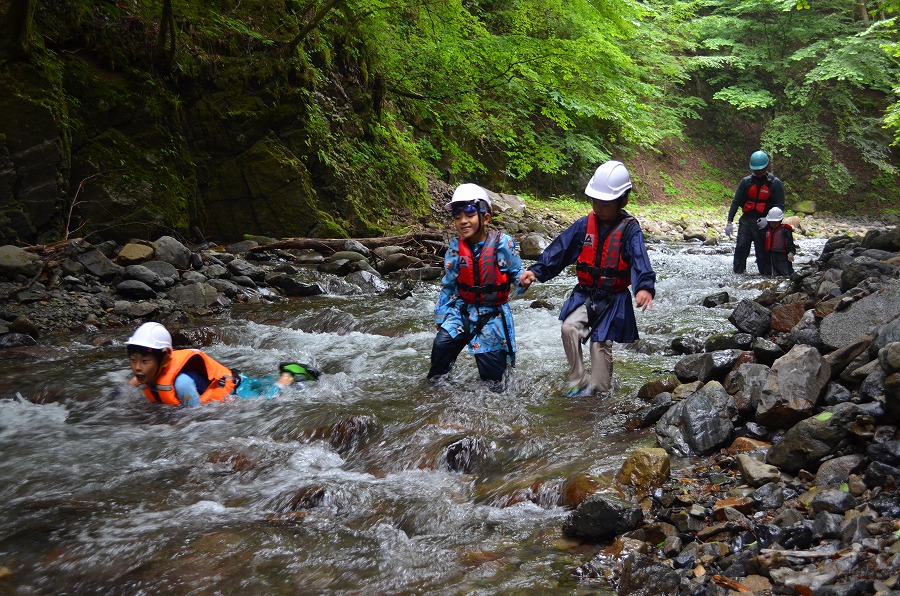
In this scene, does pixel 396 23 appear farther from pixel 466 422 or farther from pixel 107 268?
pixel 466 422

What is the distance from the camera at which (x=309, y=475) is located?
400cm

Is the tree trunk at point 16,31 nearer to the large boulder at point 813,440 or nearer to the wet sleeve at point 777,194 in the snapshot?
the large boulder at point 813,440

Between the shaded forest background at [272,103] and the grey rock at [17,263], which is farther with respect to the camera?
the shaded forest background at [272,103]

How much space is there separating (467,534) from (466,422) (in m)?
1.57

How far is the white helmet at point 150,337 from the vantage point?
495 cm

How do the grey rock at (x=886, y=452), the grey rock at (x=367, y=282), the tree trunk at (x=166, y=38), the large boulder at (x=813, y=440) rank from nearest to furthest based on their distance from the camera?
1. the grey rock at (x=886, y=452)
2. the large boulder at (x=813, y=440)
3. the tree trunk at (x=166, y=38)
4. the grey rock at (x=367, y=282)

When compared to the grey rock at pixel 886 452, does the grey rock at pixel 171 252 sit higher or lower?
higher

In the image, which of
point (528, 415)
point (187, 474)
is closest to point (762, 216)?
point (528, 415)

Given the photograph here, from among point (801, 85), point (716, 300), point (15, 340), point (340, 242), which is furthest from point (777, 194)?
point (801, 85)

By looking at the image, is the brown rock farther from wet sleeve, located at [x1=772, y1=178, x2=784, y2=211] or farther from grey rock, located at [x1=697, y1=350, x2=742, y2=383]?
wet sleeve, located at [x1=772, y1=178, x2=784, y2=211]

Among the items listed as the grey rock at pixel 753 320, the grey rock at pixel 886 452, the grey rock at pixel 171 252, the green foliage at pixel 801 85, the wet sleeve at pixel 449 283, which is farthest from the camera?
the green foliage at pixel 801 85

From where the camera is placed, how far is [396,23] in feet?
46.3

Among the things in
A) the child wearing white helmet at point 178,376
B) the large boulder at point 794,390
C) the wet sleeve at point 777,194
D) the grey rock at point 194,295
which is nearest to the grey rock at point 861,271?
the large boulder at point 794,390

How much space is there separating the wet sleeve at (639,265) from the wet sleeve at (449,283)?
4.79 feet
